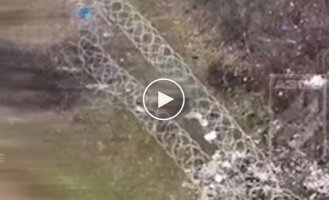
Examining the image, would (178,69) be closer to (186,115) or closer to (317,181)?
(186,115)

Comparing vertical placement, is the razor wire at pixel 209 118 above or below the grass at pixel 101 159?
above

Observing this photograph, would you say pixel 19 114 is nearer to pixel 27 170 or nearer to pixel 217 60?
pixel 27 170

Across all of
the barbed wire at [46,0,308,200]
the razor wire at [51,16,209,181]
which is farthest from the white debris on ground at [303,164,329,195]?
the razor wire at [51,16,209,181]

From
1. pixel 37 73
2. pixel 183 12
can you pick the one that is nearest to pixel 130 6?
pixel 183 12
